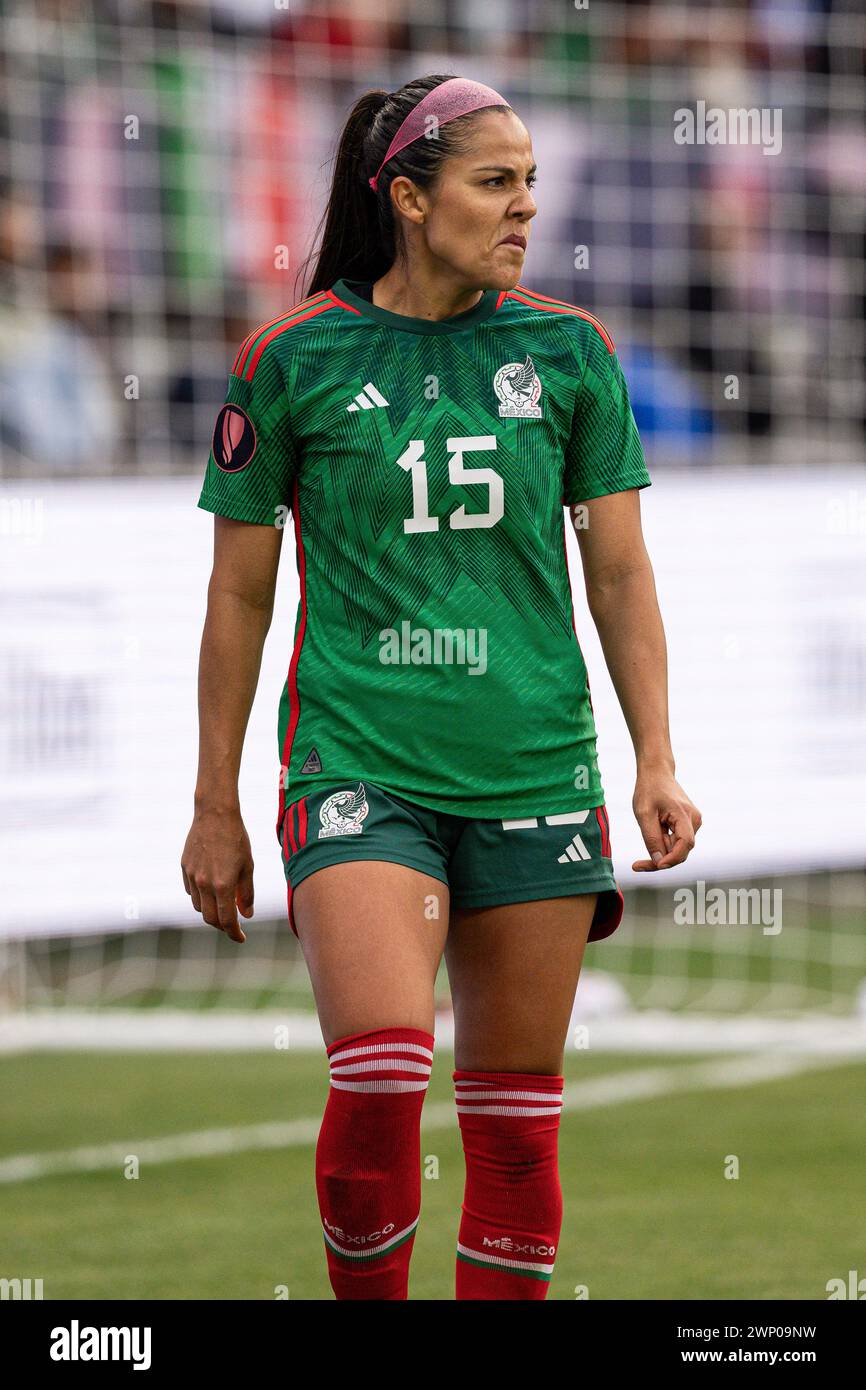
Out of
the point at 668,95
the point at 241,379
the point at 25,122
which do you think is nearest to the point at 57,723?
the point at 25,122

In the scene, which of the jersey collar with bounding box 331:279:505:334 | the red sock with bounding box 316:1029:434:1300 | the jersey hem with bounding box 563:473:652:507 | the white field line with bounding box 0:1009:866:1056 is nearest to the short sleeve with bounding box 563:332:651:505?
the jersey hem with bounding box 563:473:652:507

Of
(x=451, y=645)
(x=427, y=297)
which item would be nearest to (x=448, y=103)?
(x=427, y=297)

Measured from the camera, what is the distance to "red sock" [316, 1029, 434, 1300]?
2.73m

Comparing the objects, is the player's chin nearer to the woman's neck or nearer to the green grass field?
the woman's neck

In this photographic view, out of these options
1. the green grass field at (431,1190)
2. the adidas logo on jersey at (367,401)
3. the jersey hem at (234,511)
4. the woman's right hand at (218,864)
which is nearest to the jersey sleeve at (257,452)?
→ the jersey hem at (234,511)

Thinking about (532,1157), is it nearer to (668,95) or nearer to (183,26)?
(183,26)

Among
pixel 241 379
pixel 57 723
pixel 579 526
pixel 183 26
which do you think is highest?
pixel 183 26

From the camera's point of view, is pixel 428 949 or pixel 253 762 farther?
pixel 253 762

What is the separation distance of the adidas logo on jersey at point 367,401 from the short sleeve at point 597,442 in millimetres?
291

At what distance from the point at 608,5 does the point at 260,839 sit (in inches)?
174

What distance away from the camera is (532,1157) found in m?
2.99

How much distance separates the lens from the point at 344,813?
9.40 ft

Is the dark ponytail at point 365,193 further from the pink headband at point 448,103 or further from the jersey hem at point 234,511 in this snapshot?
the jersey hem at point 234,511

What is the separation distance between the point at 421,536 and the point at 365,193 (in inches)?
24.4
